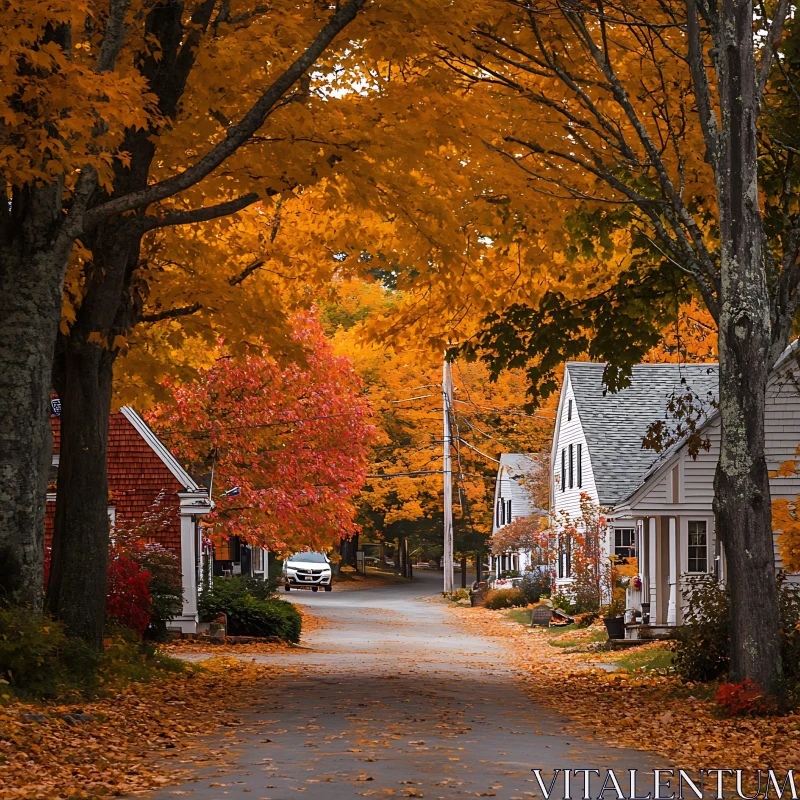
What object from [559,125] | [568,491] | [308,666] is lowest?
[308,666]

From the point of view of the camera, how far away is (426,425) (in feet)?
205

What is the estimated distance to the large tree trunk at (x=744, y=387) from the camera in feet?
42.6

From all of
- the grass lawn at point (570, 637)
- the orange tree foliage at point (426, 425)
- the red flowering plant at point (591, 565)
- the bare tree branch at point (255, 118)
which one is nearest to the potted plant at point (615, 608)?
the grass lawn at point (570, 637)

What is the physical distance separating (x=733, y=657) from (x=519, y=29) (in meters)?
7.95

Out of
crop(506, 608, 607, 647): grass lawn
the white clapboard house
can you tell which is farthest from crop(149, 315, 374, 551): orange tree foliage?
the white clapboard house

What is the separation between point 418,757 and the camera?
976cm

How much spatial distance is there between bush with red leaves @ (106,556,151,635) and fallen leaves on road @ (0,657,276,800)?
3.80m

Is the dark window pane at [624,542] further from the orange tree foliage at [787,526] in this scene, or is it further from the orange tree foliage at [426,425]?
the orange tree foliage at [787,526]

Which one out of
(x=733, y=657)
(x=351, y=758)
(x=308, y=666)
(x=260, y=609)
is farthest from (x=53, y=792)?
(x=260, y=609)

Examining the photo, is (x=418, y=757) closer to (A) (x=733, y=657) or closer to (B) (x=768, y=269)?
(A) (x=733, y=657)

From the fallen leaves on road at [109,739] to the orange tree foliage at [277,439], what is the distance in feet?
51.8

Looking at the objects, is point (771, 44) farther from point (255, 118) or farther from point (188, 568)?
point (188, 568)

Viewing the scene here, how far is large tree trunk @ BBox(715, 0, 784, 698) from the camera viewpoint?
12984mm

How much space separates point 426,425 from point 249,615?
3510cm
